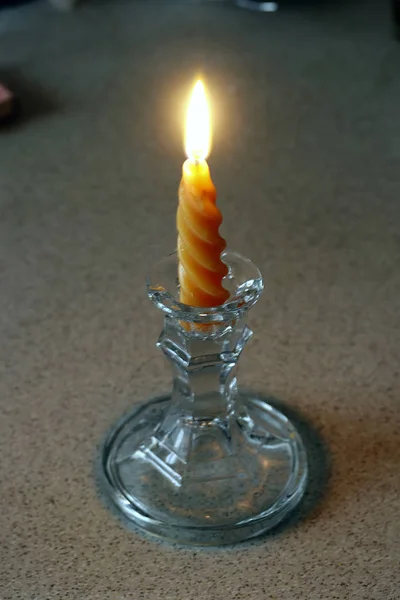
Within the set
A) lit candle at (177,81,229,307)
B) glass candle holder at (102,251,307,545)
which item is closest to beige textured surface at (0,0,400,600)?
glass candle holder at (102,251,307,545)

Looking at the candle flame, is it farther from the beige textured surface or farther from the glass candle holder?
the beige textured surface

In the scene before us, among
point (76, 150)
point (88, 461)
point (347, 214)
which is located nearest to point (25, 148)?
point (76, 150)

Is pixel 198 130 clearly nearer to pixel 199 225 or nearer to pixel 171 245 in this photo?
pixel 199 225

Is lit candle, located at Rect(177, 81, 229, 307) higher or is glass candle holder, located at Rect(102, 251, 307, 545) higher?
lit candle, located at Rect(177, 81, 229, 307)

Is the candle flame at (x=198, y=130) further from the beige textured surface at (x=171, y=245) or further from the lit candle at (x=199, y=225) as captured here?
the beige textured surface at (x=171, y=245)

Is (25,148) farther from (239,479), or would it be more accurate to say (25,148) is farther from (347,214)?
(239,479)

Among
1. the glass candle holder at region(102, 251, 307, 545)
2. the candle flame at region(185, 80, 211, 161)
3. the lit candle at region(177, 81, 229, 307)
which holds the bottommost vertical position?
the glass candle holder at region(102, 251, 307, 545)
